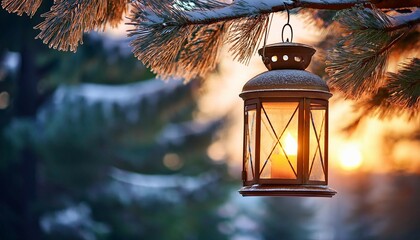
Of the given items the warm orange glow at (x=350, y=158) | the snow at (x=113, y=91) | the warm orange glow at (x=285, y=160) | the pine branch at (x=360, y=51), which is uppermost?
the snow at (x=113, y=91)

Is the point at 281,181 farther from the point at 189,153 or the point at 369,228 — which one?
the point at 369,228

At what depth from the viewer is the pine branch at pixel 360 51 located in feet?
9.84

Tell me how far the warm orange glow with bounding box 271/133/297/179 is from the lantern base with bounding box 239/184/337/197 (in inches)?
1.5

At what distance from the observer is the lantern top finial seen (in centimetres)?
321

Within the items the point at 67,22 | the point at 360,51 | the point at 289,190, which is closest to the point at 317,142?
the point at 289,190

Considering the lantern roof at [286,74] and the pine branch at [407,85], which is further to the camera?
the pine branch at [407,85]

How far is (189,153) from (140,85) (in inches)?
77.9

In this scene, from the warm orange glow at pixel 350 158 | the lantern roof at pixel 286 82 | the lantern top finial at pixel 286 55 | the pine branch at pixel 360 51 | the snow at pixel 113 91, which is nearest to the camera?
the pine branch at pixel 360 51

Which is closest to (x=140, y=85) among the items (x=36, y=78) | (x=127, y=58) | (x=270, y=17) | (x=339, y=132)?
(x=127, y=58)

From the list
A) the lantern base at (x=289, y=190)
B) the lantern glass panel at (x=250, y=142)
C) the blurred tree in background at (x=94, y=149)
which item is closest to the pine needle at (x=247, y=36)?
the lantern glass panel at (x=250, y=142)

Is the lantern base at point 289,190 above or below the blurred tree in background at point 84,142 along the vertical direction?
below

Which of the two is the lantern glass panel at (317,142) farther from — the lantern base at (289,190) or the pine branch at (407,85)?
the pine branch at (407,85)

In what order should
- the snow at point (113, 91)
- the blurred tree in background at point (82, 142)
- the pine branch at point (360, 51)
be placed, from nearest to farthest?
the pine branch at point (360, 51), the blurred tree in background at point (82, 142), the snow at point (113, 91)

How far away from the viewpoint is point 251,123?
10.6 feet
